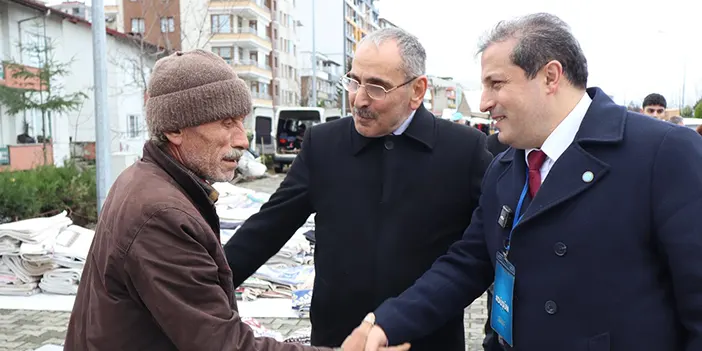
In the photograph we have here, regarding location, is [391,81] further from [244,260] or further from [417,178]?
[244,260]

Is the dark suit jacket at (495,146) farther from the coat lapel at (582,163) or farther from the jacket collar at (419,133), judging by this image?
the coat lapel at (582,163)

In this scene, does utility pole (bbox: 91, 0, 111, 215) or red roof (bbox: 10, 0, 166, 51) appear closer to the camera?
utility pole (bbox: 91, 0, 111, 215)

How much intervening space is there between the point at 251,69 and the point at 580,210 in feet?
167

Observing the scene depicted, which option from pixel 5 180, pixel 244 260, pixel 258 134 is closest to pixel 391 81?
pixel 244 260

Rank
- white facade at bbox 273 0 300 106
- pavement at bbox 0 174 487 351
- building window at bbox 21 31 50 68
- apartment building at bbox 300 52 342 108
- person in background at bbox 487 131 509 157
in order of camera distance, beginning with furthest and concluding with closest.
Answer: apartment building at bbox 300 52 342 108, white facade at bbox 273 0 300 106, building window at bbox 21 31 50 68, person in background at bbox 487 131 509 157, pavement at bbox 0 174 487 351

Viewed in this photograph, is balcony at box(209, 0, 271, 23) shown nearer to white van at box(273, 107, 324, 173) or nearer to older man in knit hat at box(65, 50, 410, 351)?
white van at box(273, 107, 324, 173)

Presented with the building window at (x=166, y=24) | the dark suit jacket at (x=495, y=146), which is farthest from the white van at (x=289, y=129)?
the dark suit jacket at (x=495, y=146)

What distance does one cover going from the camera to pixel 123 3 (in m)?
44.9

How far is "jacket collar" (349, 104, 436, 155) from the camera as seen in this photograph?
263 cm

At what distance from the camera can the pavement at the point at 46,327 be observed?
524 cm

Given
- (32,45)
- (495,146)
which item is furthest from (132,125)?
(495,146)

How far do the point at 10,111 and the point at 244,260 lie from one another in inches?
744

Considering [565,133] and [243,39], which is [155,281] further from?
[243,39]

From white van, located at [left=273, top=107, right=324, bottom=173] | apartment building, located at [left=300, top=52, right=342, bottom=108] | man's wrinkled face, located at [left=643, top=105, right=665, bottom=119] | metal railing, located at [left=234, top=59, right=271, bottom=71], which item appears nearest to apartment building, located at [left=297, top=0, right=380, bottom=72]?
apartment building, located at [left=300, top=52, right=342, bottom=108]
